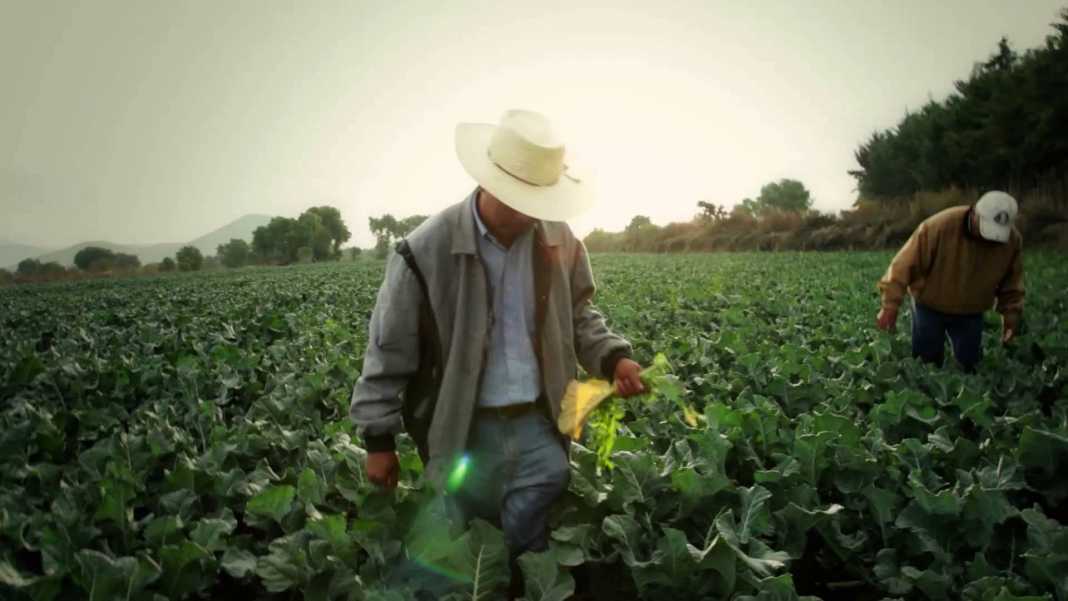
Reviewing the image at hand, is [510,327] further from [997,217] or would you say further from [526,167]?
[997,217]

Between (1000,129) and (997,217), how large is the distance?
33074mm

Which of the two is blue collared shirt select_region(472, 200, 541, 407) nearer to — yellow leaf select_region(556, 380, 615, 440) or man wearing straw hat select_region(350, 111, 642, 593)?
man wearing straw hat select_region(350, 111, 642, 593)

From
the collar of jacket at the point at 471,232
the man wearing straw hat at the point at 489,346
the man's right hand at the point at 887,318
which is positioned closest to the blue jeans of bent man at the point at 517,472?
the man wearing straw hat at the point at 489,346

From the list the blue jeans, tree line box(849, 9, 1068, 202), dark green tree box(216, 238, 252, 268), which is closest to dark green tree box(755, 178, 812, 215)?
tree line box(849, 9, 1068, 202)

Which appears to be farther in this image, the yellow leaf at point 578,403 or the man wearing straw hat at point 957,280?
the man wearing straw hat at point 957,280

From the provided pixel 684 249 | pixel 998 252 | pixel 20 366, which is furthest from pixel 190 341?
pixel 684 249

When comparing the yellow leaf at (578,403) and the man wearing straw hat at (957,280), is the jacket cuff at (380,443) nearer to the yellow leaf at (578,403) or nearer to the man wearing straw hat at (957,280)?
the yellow leaf at (578,403)

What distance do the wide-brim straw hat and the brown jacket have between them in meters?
3.68

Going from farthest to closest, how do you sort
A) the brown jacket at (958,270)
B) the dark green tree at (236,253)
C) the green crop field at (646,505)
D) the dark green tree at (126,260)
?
the dark green tree at (236,253)
the dark green tree at (126,260)
the brown jacket at (958,270)
the green crop field at (646,505)

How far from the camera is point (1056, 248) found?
69.1 feet

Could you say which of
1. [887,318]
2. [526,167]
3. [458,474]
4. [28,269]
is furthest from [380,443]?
[28,269]

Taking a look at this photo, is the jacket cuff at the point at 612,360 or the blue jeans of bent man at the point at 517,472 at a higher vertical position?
the jacket cuff at the point at 612,360

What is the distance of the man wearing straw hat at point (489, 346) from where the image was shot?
214 cm

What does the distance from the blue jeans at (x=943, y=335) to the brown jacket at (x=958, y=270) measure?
101mm
